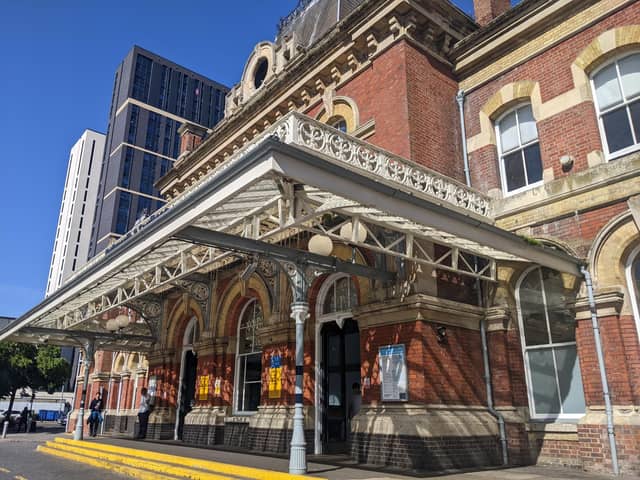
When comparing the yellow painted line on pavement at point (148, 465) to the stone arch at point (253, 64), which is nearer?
the yellow painted line on pavement at point (148, 465)

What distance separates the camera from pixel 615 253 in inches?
361

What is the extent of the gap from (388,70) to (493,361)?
6999 millimetres

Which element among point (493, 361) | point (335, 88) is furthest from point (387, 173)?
point (335, 88)

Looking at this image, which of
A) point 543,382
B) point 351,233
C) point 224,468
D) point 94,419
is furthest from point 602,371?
point 94,419

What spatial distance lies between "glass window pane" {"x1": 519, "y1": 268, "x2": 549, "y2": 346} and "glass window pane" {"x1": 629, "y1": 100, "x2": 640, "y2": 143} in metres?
3.19

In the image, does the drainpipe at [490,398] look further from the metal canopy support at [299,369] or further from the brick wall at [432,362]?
the metal canopy support at [299,369]

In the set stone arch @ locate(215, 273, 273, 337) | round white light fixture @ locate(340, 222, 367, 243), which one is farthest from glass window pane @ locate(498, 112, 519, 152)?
stone arch @ locate(215, 273, 273, 337)

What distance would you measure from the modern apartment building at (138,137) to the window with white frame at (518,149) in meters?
59.8

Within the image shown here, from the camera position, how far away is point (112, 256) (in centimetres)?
1015

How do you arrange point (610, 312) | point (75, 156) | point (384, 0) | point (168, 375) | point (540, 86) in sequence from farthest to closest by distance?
1. point (75, 156)
2. point (168, 375)
3. point (384, 0)
4. point (540, 86)
5. point (610, 312)

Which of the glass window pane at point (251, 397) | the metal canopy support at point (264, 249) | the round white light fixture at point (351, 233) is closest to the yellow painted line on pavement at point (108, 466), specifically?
the metal canopy support at point (264, 249)

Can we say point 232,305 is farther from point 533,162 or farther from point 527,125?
point 527,125

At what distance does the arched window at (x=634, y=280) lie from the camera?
8938mm

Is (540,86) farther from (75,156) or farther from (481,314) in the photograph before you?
(75,156)
